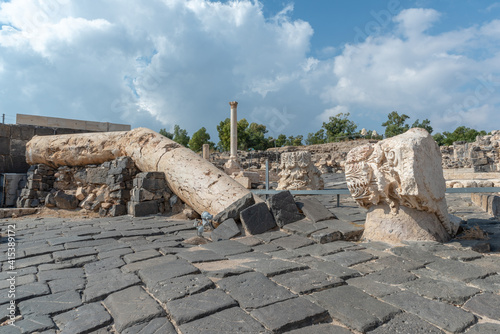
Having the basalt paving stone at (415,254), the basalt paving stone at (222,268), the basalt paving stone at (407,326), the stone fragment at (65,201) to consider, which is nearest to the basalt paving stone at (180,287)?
the basalt paving stone at (222,268)

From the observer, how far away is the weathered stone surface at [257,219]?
13.5 feet

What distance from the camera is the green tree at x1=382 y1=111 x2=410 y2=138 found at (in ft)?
123

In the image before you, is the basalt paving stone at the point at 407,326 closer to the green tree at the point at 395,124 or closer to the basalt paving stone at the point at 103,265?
the basalt paving stone at the point at 103,265

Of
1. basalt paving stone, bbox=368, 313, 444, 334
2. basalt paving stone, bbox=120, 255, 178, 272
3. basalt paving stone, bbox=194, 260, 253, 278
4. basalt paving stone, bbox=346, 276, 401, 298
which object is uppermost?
basalt paving stone, bbox=120, 255, 178, 272

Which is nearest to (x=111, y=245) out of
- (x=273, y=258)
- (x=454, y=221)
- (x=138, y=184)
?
(x=273, y=258)

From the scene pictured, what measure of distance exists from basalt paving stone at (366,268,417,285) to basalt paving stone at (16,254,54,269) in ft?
10.2

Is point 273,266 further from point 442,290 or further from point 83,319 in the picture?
point 83,319

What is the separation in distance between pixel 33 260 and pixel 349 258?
3193 millimetres

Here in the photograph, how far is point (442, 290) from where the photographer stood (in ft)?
7.12

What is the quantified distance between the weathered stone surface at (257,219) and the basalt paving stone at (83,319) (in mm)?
2250

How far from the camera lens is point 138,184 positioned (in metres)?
6.32

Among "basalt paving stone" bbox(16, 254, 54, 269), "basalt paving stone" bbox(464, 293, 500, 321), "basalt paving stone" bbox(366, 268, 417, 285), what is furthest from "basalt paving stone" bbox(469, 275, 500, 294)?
"basalt paving stone" bbox(16, 254, 54, 269)

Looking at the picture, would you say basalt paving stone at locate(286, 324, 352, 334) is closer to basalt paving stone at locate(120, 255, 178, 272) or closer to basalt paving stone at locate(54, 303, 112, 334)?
basalt paving stone at locate(54, 303, 112, 334)

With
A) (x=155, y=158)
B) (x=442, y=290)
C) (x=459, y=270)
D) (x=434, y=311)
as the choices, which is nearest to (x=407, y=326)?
(x=434, y=311)
